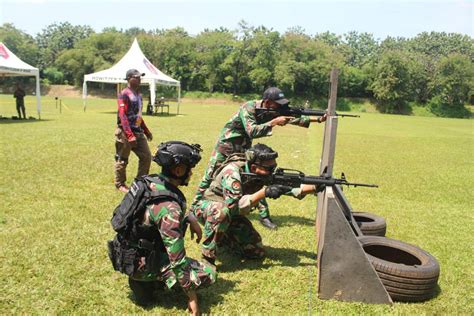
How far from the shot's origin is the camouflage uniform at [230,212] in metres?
4.81

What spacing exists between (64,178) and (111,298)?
599 centimetres

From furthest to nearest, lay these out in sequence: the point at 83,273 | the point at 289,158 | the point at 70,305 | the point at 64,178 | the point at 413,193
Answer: the point at 289,158 < the point at 413,193 < the point at 64,178 < the point at 83,273 < the point at 70,305

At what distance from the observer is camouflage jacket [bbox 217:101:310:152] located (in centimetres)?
580

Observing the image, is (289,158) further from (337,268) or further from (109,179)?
(337,268)

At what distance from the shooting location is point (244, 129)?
6.27 metres

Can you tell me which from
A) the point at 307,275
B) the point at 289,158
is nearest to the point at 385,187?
the point at 289,158

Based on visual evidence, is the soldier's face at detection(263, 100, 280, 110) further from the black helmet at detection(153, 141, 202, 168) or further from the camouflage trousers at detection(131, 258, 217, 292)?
the camouflage trousers at detection(131, 258, 217, 292)

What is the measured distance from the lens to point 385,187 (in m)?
10.9

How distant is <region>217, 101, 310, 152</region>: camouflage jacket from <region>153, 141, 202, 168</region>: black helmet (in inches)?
80.8

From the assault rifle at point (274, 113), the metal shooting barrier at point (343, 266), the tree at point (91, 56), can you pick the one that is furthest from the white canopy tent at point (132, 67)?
the tree at point (91, 56)

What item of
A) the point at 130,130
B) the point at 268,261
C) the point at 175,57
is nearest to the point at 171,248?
the point at 268,261

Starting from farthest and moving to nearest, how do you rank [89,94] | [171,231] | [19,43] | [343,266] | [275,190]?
[19,43]
[89,94]
[275,190]
[343,266]
[171,231]

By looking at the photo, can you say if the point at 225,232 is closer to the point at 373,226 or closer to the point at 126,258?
the point at 126,258

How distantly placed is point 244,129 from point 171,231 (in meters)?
2.95
